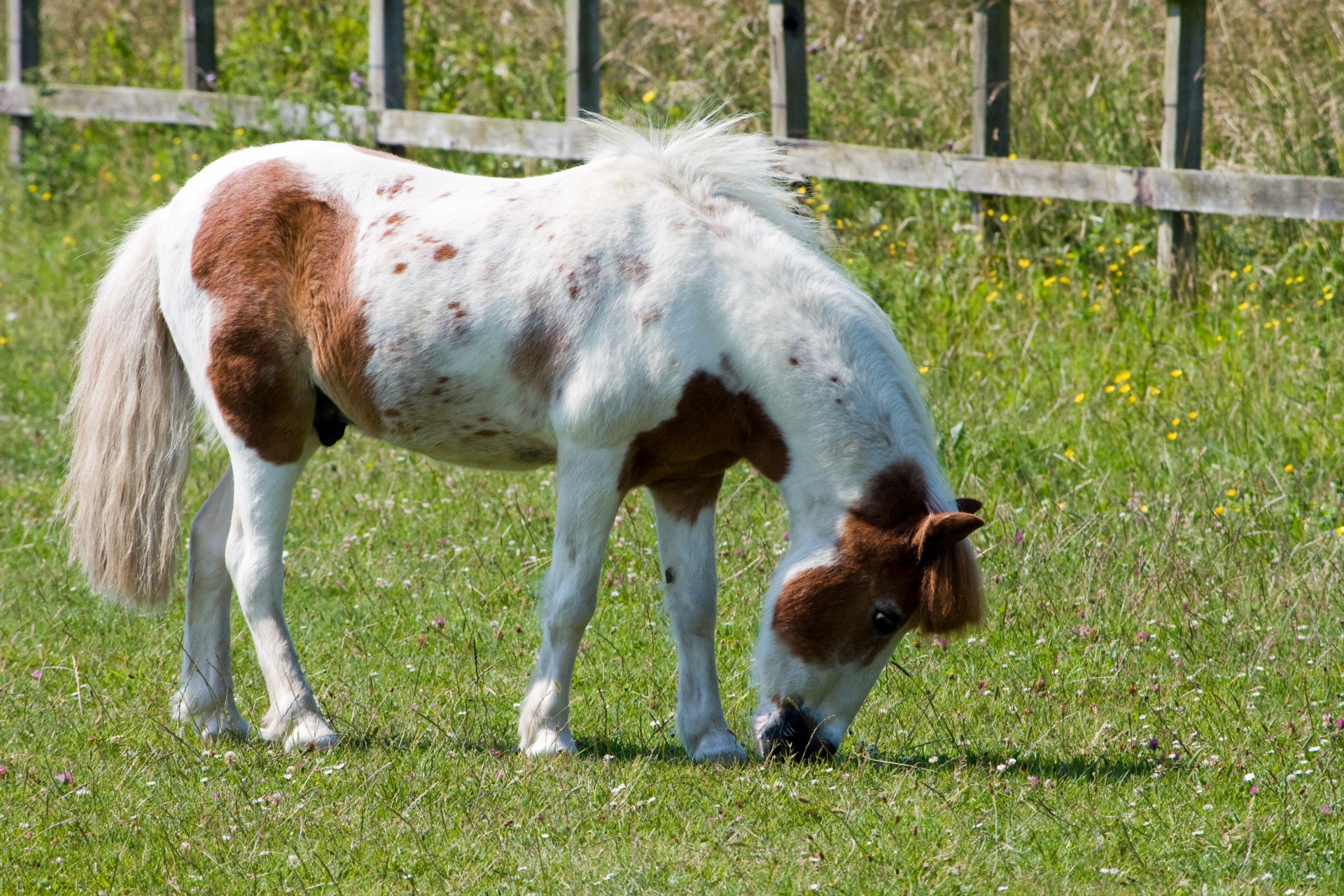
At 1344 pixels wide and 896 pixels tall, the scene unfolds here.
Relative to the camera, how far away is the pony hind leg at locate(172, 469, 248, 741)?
4.50m

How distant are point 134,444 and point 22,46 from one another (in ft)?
30.5

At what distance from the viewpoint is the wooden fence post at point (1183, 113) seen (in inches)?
298

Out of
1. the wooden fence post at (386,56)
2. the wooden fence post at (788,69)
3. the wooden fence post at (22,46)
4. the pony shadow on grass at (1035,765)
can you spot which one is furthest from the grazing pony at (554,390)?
the wooden fence post at (22,46)

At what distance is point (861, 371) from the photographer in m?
4.02

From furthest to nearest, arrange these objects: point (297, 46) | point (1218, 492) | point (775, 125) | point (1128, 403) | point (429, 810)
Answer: point (297, 46)
point (775, 125)
point (1128, 403)
point (1218, 492)
point (429, 810)

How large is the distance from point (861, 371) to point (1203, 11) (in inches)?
182

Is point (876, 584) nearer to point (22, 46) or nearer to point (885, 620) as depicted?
point (885, 620)

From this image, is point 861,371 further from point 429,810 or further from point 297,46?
point 297,46

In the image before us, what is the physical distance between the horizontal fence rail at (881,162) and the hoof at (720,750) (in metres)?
2.28

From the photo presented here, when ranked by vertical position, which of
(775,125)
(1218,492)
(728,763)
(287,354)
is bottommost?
(728,763)

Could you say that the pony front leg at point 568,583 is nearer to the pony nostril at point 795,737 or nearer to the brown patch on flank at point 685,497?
the brown patch on flank at point 685,497

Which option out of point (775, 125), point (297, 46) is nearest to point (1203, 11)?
point (775, 125)

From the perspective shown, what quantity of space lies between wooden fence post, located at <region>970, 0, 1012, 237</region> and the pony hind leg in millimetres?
4994

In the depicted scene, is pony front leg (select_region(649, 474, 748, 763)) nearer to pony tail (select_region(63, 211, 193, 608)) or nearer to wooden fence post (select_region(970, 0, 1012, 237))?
pony tail (select_region(63, 211, 193, 608))
